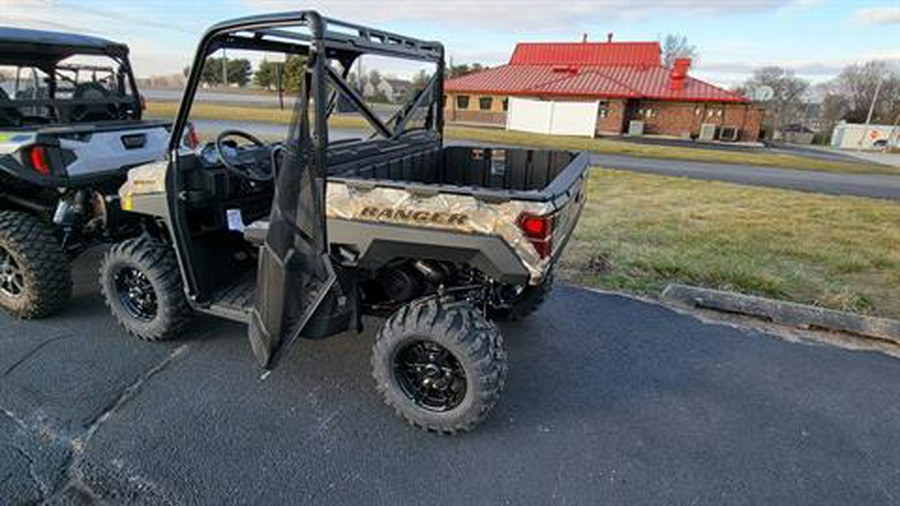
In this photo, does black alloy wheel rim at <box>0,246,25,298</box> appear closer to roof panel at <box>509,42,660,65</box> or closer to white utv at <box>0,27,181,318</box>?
white utv at <box>0,27,181,318</box>

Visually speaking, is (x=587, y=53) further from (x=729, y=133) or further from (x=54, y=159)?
(x=54, y=159)

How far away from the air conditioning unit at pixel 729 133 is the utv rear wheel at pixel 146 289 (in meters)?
32.9

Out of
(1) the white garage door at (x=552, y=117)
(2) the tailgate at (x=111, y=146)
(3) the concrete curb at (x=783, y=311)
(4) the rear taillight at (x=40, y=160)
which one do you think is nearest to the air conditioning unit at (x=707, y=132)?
(1) the white garage door at (x=552, y=117)

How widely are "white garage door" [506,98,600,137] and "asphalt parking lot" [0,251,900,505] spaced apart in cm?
2728

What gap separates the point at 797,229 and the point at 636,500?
645 centimetres

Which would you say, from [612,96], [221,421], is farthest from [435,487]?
[612,96]

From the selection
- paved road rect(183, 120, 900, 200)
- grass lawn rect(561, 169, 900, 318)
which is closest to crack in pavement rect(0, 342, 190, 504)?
grass lawn rect(561, 169, 900, 318)

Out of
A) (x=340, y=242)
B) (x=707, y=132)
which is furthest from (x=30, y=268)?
(x=707, y=132)

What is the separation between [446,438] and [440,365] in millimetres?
379

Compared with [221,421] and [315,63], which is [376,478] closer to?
[221,421]

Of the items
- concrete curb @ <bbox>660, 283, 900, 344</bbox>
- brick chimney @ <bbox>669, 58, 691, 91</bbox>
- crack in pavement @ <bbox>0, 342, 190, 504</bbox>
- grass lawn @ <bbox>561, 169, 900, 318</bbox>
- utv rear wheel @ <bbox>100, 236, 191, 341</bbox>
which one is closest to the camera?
crack in pavement @ <bbox>0, 342, 190, 504</bbox>

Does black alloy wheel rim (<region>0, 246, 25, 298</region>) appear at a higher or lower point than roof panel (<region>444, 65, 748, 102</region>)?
lower

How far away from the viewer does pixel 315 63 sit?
2430mm

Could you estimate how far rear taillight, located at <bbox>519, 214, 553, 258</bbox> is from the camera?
2340 millimetres
